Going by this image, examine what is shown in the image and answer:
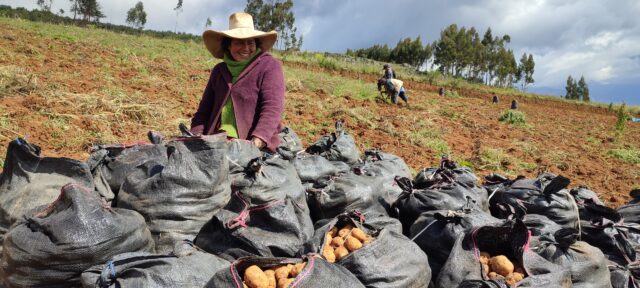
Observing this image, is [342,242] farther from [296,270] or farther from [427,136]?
[427,136]

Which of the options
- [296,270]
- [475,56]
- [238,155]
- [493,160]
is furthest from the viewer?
[475,56]

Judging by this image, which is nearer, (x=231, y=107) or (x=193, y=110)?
(x=231, y=107)

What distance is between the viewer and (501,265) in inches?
80.6

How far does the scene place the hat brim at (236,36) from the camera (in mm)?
3080

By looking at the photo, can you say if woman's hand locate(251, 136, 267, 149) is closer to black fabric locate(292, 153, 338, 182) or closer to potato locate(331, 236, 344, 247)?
black fabric locate(292, 153, 338, 182)

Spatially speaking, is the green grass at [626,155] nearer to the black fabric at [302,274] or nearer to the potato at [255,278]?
the black fabric at [302,274]

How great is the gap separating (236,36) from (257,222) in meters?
1.47

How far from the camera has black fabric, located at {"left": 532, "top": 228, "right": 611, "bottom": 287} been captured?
2.21m

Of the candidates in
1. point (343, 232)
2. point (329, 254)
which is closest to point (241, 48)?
point (343, 232)

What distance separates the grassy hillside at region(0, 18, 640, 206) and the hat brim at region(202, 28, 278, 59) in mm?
2184

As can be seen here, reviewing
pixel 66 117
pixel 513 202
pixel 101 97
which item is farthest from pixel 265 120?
pixel 101 97

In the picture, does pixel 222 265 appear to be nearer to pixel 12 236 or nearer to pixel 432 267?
pixel 12 236

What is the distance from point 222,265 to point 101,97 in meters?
5.66

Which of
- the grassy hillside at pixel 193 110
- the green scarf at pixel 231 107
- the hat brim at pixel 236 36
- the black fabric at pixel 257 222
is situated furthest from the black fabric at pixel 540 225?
the grassy hillside at pixel 193 110
